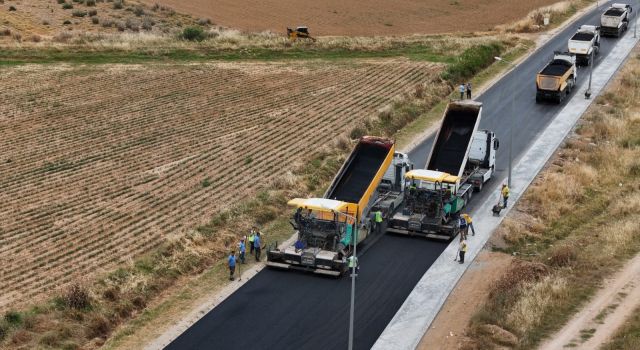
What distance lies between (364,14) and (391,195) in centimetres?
6091

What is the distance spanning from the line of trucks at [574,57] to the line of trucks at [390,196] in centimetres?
1475

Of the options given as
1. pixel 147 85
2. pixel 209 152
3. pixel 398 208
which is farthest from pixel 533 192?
pixel 147 85

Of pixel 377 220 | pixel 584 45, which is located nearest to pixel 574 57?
pixel 584 45

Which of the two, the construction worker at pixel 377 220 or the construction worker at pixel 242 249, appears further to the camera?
the construction worker at pixel 377 220

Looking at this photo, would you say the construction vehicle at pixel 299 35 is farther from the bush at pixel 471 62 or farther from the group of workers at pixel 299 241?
the group of workers at pixel 299 241

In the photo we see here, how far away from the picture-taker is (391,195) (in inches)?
1695

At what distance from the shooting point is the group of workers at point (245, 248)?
117 feet

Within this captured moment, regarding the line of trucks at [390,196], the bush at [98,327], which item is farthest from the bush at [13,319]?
the line of trucks at [390,196]

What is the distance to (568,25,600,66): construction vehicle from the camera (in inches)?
2722

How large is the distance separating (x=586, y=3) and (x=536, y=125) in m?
47.8

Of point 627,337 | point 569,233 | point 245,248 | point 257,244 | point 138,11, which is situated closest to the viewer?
point 627,337

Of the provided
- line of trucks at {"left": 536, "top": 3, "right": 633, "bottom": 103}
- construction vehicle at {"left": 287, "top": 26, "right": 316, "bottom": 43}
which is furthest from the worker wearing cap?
construction vehicle at {"left": 287, "top": 26, "right": 316, "bottom": 43}

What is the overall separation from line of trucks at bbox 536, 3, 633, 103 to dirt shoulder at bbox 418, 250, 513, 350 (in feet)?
80.9

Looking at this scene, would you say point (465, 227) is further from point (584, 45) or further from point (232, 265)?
point (584, 45)
